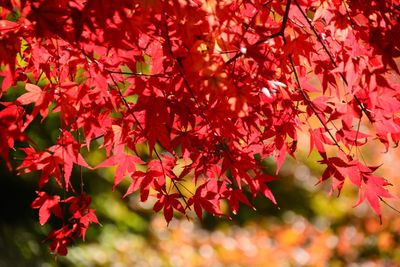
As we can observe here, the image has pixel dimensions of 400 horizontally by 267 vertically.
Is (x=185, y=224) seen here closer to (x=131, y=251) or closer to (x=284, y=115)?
(x=131, y=251)

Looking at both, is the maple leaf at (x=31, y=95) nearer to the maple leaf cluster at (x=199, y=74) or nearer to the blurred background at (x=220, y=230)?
the maple leaf cluster at (x=199, y=74)

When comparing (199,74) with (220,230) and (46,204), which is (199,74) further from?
(220,230)

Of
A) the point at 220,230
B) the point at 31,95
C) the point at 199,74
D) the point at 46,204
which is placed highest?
the point at 199,74

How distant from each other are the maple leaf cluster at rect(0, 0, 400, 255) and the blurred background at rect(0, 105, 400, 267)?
2596 mm

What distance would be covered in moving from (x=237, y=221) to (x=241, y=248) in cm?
46

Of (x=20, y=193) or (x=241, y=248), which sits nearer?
(x=20, y=193)

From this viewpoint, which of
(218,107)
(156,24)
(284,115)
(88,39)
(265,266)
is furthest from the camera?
(265,266)

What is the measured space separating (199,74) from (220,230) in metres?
4.22

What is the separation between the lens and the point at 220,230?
5559mm

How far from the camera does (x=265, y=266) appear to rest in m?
5.35

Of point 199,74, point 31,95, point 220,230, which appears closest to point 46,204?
point 31,95

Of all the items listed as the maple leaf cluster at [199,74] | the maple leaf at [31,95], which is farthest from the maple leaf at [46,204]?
the maple leaf at [31,95]

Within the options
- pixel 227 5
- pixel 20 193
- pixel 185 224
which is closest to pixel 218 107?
pixel 227 5

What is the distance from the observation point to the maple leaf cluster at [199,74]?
1.33 metres
